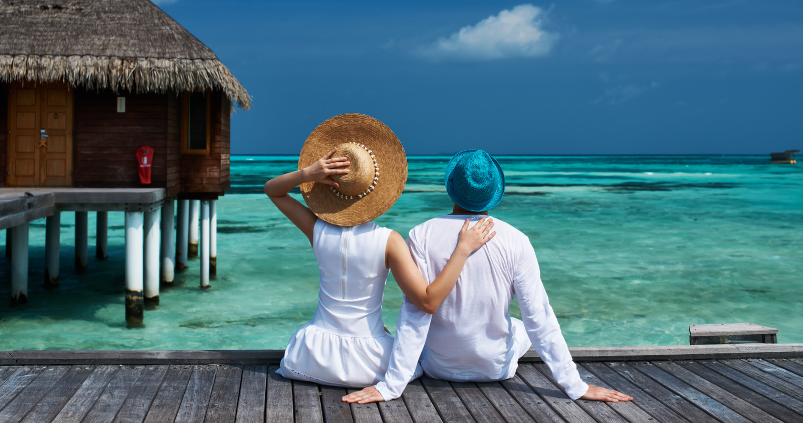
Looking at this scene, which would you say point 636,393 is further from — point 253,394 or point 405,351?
point 253,394

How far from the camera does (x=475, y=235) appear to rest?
10.0 ft

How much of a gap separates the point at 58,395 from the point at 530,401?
2.23m

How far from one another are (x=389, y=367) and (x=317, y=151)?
109cm

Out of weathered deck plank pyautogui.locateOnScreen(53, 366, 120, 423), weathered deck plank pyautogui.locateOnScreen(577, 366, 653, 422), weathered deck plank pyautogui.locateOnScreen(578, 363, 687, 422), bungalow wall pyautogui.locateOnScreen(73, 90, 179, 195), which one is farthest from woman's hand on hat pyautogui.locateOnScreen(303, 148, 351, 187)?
bungalow wall pyautogui.locateOnScreen(73, 90, 179, 195)

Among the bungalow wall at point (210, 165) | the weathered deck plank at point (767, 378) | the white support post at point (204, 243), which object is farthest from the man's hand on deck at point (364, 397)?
the white support post at point (204, 243)

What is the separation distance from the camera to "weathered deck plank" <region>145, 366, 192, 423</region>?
9.66 ft

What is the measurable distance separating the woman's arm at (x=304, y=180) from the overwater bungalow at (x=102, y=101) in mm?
5723

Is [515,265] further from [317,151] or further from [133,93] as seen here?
[133,93]

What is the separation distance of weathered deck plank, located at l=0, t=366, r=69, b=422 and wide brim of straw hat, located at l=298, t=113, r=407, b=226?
1.54 metres

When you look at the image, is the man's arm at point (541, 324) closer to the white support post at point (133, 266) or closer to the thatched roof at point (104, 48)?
the white support post at point (133, 266)

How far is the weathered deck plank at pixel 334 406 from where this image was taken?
2.93 metres

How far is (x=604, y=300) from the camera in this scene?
11.3 m

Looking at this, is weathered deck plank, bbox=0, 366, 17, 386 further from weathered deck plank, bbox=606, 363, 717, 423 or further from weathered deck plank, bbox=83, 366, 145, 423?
weathered deck plank, bbox=606, 363, 717, 423

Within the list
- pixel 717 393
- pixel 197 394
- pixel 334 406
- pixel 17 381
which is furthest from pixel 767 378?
pixel 17 381
